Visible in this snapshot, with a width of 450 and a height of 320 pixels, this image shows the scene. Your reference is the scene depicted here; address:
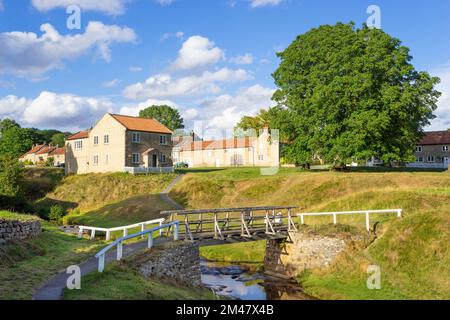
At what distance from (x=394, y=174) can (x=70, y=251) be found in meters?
35.5

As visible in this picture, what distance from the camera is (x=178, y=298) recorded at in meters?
14.1

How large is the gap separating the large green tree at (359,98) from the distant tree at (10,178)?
3341cm

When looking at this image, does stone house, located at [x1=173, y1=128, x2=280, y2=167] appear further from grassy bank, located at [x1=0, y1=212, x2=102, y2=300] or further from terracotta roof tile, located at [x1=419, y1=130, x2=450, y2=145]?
grassy bank, located at [x1=0, y1=212, x2=102, y2=300]

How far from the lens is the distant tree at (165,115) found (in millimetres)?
107938

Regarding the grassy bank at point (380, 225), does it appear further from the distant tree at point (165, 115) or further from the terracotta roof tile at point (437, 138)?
the distant tree at point (165, 115)

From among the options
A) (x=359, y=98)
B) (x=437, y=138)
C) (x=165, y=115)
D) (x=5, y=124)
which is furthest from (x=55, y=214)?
(x=5, y=124)

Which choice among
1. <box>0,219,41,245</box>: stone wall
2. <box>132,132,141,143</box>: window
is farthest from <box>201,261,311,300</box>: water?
<box>132,132,141,143</box>: window

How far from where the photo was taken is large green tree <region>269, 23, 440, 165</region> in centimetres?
4359

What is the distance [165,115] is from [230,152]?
1174 inches

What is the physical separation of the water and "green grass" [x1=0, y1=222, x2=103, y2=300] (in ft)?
23.3

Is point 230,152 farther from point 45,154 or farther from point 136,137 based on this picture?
point 45,154

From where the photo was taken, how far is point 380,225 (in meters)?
A: 26.0

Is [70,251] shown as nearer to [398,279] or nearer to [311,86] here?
[398,279]
